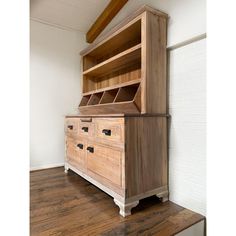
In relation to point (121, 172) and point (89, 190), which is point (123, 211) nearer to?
point (121, 172)

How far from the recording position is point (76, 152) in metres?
2.12

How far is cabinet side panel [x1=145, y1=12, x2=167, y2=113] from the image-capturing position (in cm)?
152

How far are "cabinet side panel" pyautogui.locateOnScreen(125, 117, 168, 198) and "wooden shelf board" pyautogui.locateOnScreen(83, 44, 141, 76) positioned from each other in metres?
0.65

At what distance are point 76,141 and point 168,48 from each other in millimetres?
1325

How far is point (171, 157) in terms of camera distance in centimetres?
164

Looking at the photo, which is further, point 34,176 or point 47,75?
point 47,75

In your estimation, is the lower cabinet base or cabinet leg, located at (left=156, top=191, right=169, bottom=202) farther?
cabinet leg, located at (left=156, top=191, right=169, bottom=202)

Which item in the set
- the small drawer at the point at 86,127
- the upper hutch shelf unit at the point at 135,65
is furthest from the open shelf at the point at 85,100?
the small drawer at the point at 86,127

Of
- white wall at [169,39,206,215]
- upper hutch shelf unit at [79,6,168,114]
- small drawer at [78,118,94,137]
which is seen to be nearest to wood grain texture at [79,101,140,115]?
upper hutch shelf unit at [79,6,168,114]

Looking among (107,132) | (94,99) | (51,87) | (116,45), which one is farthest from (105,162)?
(51,87)

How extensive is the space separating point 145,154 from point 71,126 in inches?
44.6

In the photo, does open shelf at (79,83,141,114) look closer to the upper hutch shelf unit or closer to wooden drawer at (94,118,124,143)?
the upper hutch shelf unit

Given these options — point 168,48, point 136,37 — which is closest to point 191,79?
point 168,48

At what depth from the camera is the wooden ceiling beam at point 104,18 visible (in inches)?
84.7
